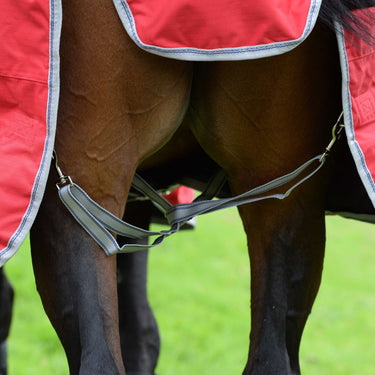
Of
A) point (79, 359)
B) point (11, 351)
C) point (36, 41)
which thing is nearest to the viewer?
point (36, 41)

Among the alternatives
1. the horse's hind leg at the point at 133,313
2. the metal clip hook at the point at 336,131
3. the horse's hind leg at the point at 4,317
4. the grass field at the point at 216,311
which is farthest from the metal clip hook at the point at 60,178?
the grass field at the point at 216,311

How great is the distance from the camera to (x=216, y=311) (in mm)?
3686

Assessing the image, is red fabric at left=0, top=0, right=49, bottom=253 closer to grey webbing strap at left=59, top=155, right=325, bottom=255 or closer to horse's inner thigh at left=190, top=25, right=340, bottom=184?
grey webbing strap at left=59, top=155, right=325, bottom=255

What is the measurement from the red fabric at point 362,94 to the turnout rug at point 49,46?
112 mm

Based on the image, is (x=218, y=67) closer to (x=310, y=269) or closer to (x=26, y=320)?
(x=310, y=269)

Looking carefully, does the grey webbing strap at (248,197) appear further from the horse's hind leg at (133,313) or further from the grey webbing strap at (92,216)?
the horse's hind leg at (133,313)

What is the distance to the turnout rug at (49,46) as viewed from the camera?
42.1 inches

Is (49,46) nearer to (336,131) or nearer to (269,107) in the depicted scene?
(269,107)

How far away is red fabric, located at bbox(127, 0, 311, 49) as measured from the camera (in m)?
1.07

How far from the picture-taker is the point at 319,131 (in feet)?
4.05

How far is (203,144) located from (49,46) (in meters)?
0.33

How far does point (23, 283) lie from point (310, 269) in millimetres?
2797

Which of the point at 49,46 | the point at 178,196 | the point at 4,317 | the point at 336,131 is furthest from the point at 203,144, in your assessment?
the point at 4,317

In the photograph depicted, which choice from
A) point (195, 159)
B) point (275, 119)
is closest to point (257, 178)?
point (275, 119)
